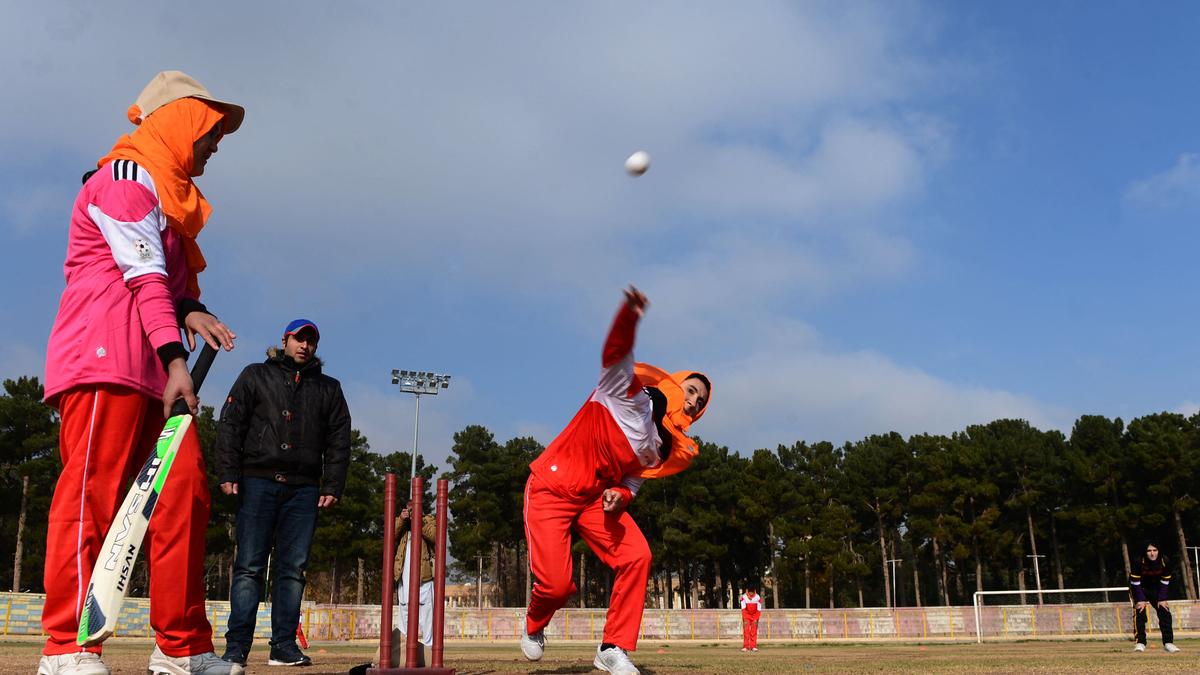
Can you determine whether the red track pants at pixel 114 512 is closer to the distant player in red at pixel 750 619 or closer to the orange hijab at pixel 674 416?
the orange hijab at pixel 674 416

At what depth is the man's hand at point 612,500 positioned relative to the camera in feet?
22.3

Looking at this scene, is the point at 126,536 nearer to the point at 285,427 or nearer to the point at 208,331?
the point at 208,331

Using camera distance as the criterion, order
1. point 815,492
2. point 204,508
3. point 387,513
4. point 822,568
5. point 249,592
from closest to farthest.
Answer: point 204,508 < point 387,513 < point 249,592 < point 822,568 < point 815,492

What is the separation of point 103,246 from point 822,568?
67578 mm

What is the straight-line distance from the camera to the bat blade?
361 centimetres

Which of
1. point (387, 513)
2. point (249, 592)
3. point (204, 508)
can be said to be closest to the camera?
point (204, 508)

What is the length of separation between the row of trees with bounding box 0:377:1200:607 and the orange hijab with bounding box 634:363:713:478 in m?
56.7

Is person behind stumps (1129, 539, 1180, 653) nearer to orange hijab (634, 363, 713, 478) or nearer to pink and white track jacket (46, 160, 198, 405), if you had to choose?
orange hijab (634, 363, 713, 478)

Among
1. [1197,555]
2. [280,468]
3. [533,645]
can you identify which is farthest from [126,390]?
[1197,555]

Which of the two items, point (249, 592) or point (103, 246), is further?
point (249, 592)

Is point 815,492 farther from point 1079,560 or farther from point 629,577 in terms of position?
point 629,577

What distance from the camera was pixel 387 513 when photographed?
499cm

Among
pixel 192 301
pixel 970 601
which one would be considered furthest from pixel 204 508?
pixel 970 601

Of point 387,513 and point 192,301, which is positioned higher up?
point 192,301
